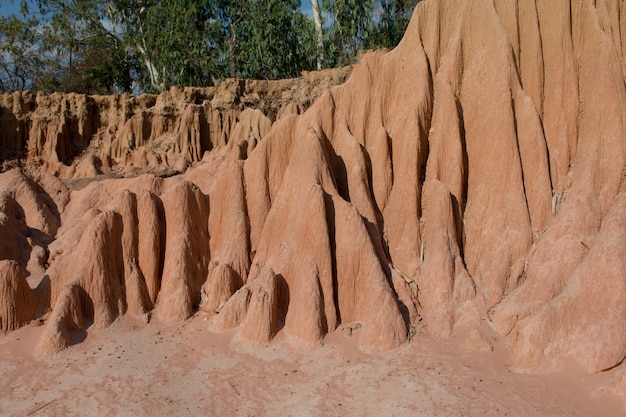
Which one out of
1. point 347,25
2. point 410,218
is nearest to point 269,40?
point 347,25

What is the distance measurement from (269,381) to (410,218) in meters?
5.50

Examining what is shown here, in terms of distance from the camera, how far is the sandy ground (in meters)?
9.84

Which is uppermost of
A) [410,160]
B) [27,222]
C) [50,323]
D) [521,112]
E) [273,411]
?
[521,112]

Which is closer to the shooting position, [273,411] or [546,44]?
[273,411]

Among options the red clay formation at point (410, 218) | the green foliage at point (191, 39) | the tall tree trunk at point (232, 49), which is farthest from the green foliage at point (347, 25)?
the red clay formation at point (410, 218)

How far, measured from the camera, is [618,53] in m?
13.8

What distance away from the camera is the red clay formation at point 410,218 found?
11.9 metres

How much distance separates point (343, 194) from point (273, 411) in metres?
6.37

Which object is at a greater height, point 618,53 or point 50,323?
point 618,53

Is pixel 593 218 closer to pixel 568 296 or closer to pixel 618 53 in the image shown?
pixel 568 296

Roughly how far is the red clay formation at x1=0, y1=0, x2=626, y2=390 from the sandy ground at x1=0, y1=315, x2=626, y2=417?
429 millimetres

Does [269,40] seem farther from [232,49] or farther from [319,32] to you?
[319,32]

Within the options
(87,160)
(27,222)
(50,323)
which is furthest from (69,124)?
(50,323)

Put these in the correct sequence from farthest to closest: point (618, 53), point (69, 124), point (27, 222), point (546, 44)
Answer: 1. point (69, 124)
2. point (27, 222)
3. point (546, 44)
4. point (618, 53)
